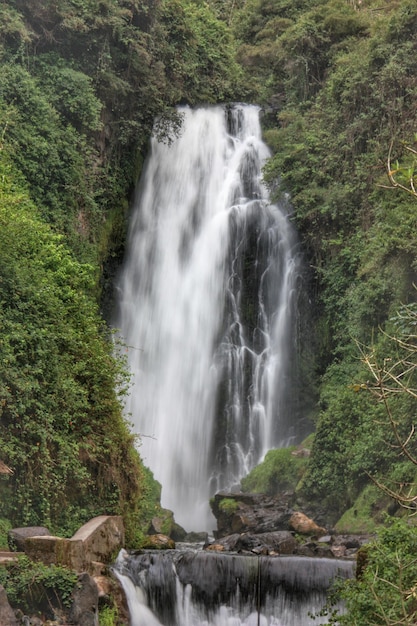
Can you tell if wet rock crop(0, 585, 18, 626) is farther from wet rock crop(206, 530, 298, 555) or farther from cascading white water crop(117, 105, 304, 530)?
cascading white water crop(117, 105, 304, 530)

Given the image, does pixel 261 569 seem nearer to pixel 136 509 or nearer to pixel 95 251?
pixel 136 509

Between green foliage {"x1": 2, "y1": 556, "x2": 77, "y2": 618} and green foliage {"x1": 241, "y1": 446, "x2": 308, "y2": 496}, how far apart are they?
10313 mm

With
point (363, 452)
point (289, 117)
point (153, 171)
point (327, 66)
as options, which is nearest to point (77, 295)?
point (363, 452)

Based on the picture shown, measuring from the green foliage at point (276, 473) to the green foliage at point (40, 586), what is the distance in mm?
10313

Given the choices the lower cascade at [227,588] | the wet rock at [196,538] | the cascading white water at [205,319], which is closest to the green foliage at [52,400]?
the lower cascade at [227,588]

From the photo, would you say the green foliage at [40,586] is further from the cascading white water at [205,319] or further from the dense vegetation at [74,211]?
the cascading white water at [205,319]

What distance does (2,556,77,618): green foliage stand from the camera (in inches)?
354

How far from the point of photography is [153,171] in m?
25.8

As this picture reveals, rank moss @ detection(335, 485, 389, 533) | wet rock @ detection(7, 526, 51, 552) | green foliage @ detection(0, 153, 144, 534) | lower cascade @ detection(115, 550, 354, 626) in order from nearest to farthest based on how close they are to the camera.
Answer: wet rock @ detection(7, 526, 51, 552) < lower cascade @ detection(115, 550, 354, 626) < green foliage @ detection(0, 153, 144, 534) < moss @ detection(335, 485, 389, 533)

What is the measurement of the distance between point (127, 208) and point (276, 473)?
10290 mm

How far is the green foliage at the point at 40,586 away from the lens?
8984 mm

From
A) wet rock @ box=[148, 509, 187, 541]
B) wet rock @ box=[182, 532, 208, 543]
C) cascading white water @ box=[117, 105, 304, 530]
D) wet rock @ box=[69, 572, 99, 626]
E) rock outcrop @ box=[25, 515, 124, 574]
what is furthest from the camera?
cascading white water @ box=[117, 105, 304, 530]

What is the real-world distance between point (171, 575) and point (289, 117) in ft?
60.3

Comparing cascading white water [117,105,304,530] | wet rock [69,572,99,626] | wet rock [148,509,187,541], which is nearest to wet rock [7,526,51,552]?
wet rock [69,572,99,626]
